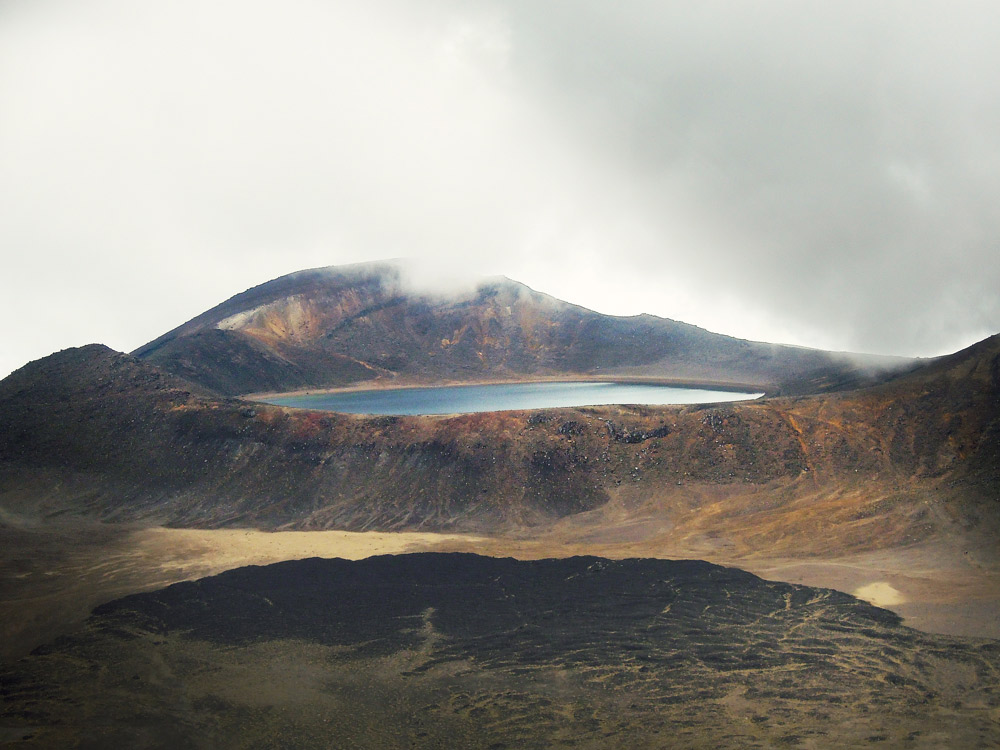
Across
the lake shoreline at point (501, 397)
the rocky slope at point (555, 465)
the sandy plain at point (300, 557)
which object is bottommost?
the sandy plain at point (300, 557)

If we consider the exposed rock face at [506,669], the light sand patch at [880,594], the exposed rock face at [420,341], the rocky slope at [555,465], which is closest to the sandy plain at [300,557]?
the light sand patch at [880,594]

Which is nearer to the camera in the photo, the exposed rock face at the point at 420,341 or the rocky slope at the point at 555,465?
the rocky slope at the point at 555,465

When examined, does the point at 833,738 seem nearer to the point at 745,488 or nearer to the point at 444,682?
the point at 444,682

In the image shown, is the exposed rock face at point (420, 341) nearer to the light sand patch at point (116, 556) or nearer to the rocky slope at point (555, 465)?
the rocky slope at point (555, 465)

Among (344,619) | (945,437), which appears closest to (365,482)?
(344,619)

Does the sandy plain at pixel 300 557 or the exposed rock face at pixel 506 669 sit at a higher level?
the sandy plain at pixel 300 557

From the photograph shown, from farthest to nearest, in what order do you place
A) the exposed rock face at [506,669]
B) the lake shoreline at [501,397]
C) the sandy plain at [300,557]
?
the lake shoreline at [501,397]
the sandy plain at [300,557]
the exposed rock face at [506,669]

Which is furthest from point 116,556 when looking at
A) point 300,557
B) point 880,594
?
point 880,594
